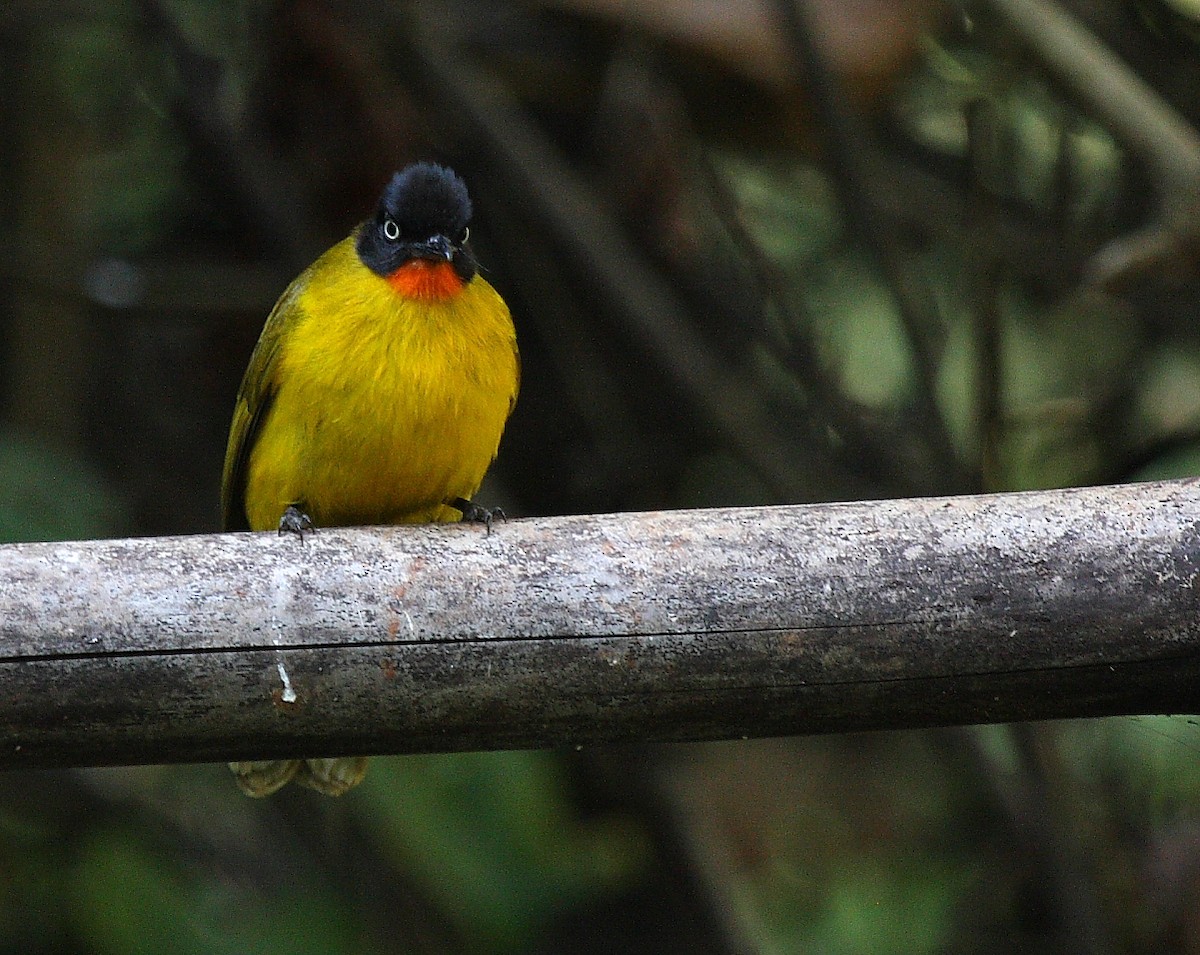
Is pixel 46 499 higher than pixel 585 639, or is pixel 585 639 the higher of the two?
pixel 585 639

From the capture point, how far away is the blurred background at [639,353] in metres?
4.73

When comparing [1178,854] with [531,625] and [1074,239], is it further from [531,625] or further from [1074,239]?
[531,625]

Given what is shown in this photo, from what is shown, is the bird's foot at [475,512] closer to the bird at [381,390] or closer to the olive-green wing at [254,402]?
the bird at [381,390]

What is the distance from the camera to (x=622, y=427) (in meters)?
5.67

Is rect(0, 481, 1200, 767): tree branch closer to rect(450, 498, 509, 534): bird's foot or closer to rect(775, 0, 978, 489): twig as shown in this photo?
rect(450, 498, 509, 534): bird's foot

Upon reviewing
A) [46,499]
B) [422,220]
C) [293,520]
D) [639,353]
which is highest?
[422,220]

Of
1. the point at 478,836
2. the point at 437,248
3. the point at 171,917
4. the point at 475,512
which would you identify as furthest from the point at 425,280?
the point at 171,917

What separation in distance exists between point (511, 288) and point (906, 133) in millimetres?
1555

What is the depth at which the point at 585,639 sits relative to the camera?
8.23 ft

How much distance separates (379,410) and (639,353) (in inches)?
83.9

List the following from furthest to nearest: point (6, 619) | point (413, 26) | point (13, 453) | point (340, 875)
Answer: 1. point (340, 875)
2. point (413, 26)
3. point (13, 453)
4. point (6, 619)

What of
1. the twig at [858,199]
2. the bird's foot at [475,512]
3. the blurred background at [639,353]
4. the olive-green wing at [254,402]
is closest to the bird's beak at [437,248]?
the olive-green wing at [254,402]

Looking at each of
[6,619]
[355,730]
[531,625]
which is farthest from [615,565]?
[6,619]

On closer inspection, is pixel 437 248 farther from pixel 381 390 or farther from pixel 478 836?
pixel 478 836
